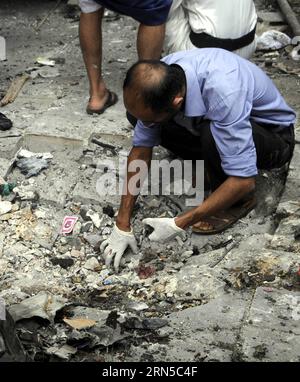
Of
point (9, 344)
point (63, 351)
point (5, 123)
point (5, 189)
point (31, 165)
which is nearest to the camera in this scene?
point (9, 344)

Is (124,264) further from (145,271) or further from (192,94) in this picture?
(192,94)

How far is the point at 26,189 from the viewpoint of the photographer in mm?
3998

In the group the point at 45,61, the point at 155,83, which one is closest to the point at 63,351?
the point at 155,83

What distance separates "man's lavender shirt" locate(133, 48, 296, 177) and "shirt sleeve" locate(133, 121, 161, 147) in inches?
11.9

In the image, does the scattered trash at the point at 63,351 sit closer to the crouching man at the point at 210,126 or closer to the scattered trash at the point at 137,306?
the scattered trash at the point at 137,306

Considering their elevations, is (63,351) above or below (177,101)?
below

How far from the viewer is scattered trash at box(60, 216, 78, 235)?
12.4ft

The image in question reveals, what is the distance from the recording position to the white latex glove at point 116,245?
11.5ft

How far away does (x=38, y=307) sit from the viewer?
9.55 feet

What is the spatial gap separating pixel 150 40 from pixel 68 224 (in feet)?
4.78

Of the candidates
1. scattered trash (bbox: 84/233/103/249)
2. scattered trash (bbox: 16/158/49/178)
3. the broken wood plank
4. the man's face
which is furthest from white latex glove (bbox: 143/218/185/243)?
the broken wood plank

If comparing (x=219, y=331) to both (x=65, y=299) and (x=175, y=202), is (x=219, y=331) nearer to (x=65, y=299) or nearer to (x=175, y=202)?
(x=65, y=299)
